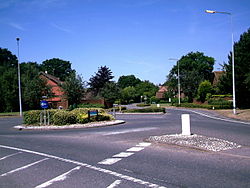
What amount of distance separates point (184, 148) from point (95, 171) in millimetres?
3941

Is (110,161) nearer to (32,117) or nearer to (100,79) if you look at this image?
(32,117)

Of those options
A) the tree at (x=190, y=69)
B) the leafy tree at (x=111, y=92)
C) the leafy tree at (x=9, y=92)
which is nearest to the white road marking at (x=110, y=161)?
the leafy tree at (x=111, y=92)

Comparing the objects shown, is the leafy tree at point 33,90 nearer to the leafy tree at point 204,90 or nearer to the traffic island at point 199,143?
the leafy tree at point 204,90

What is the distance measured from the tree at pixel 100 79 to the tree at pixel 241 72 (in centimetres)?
2929

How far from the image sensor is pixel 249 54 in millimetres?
32000

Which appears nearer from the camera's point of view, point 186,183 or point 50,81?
point 186,183

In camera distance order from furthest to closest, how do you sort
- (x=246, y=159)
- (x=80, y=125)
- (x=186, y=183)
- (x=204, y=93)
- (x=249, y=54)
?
1. (x=204, y=93)
2. (x=249, y=54)
3. (x=80, y=125)
4. (x=246, y=159)
5. (x=186, y=183)

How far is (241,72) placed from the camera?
32906 millimetres

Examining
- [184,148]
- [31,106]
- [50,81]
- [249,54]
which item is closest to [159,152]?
[184,148]

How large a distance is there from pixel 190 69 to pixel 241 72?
38.5 meters

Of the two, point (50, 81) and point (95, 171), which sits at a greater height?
point (50, 81)

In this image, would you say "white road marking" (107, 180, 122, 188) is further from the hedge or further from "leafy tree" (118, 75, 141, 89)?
"leafy tree" (118, 75, 141, 89)

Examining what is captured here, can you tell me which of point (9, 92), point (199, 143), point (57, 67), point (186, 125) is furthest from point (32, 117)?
point (57, 67)

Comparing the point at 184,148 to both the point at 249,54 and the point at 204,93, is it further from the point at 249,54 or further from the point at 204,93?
the point at 204,93
